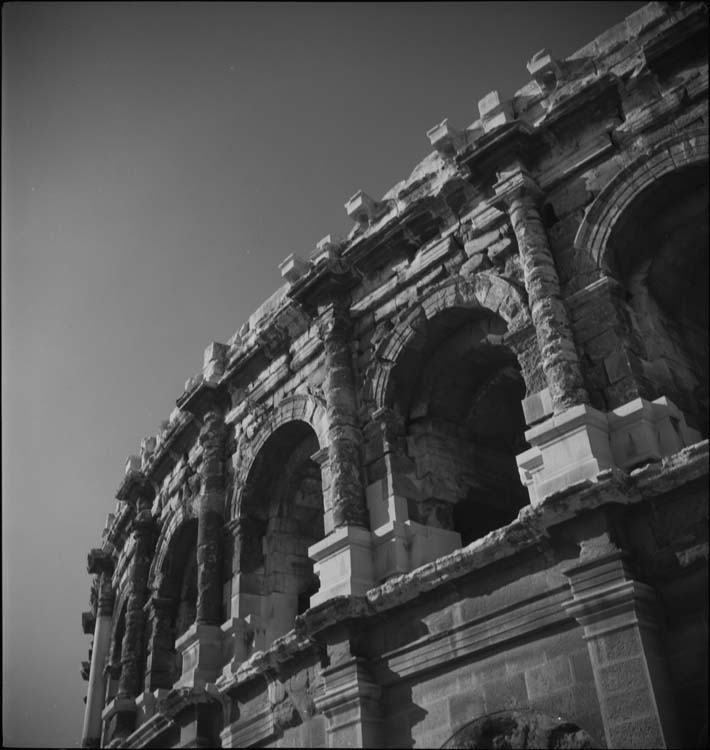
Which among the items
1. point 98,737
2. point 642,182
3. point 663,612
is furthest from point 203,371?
point 663,612

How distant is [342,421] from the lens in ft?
31.8

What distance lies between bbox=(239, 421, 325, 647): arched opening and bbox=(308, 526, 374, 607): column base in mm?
2116

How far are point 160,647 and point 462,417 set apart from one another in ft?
19.8

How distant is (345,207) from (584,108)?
3.46 m

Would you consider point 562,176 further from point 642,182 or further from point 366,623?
point 366,623

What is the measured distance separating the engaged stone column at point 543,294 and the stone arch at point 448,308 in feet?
1.17

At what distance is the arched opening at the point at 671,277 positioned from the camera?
8.02 meters

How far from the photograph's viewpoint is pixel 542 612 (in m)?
6.92

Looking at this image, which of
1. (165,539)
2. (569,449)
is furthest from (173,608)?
(569,449)

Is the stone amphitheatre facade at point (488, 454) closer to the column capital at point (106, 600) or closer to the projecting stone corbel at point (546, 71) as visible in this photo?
the projecting stone corbel at point (546, 71)

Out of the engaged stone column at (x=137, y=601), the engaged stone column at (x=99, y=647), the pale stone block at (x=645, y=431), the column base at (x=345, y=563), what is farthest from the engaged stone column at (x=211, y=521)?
the pale stone block at (x=645, y=431)

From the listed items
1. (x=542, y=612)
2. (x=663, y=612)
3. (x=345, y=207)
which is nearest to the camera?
(x=663, y=612)

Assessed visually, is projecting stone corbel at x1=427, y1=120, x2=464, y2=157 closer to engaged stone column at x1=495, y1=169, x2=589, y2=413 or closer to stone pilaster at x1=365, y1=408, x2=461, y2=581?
engaged stone column at x1=495, y1=169, x2=589, y2=413

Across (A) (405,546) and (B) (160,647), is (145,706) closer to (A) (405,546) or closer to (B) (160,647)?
(B) (160,647)
